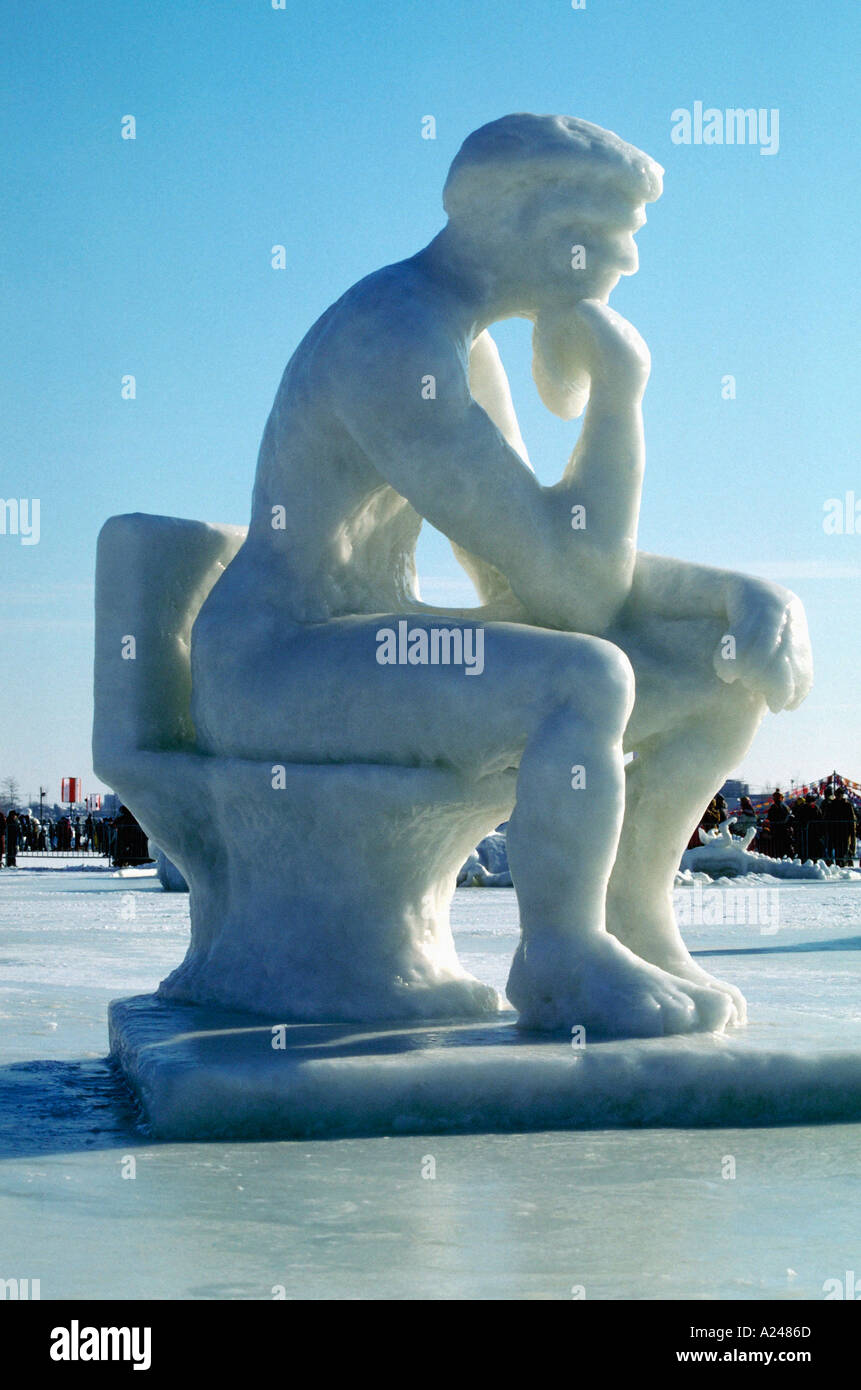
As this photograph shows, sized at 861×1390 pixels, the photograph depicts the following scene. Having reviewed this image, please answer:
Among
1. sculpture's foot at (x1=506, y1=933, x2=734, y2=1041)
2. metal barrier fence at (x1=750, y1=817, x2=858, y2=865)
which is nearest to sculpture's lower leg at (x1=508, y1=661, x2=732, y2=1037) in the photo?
sculpture's foot at (x1=506, y1=933, x2=734, y2=1041)

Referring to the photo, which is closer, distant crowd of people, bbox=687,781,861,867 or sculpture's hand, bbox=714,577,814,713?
sculpture's hand, bbox=714,577,814,713

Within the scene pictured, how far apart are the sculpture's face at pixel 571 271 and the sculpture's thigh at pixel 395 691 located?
74cm

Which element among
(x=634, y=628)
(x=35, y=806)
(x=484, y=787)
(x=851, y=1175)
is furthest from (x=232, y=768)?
(x=35, y=806)

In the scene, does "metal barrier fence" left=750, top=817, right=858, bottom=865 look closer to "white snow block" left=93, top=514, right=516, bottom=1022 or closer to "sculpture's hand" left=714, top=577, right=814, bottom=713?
"white snow block" left=93, top=514, right=516, bottom=1022

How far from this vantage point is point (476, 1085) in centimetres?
288

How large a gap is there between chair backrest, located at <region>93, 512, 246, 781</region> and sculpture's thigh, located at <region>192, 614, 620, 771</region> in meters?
0.41

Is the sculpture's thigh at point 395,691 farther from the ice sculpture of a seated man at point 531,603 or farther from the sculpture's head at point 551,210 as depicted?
the sculpture's head at point 551,210

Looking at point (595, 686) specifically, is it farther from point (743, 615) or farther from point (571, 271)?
point (571, 271)

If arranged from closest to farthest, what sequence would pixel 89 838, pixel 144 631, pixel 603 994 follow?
pixel 603 994, pixel 144 631, pixel 89 838

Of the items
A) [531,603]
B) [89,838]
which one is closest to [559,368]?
[531,603]

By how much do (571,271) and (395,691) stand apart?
3.47 feet

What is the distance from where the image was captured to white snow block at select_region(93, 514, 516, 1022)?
3.48 meters

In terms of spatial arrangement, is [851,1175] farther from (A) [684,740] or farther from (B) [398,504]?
(B) [398,504]

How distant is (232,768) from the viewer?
3621mm
